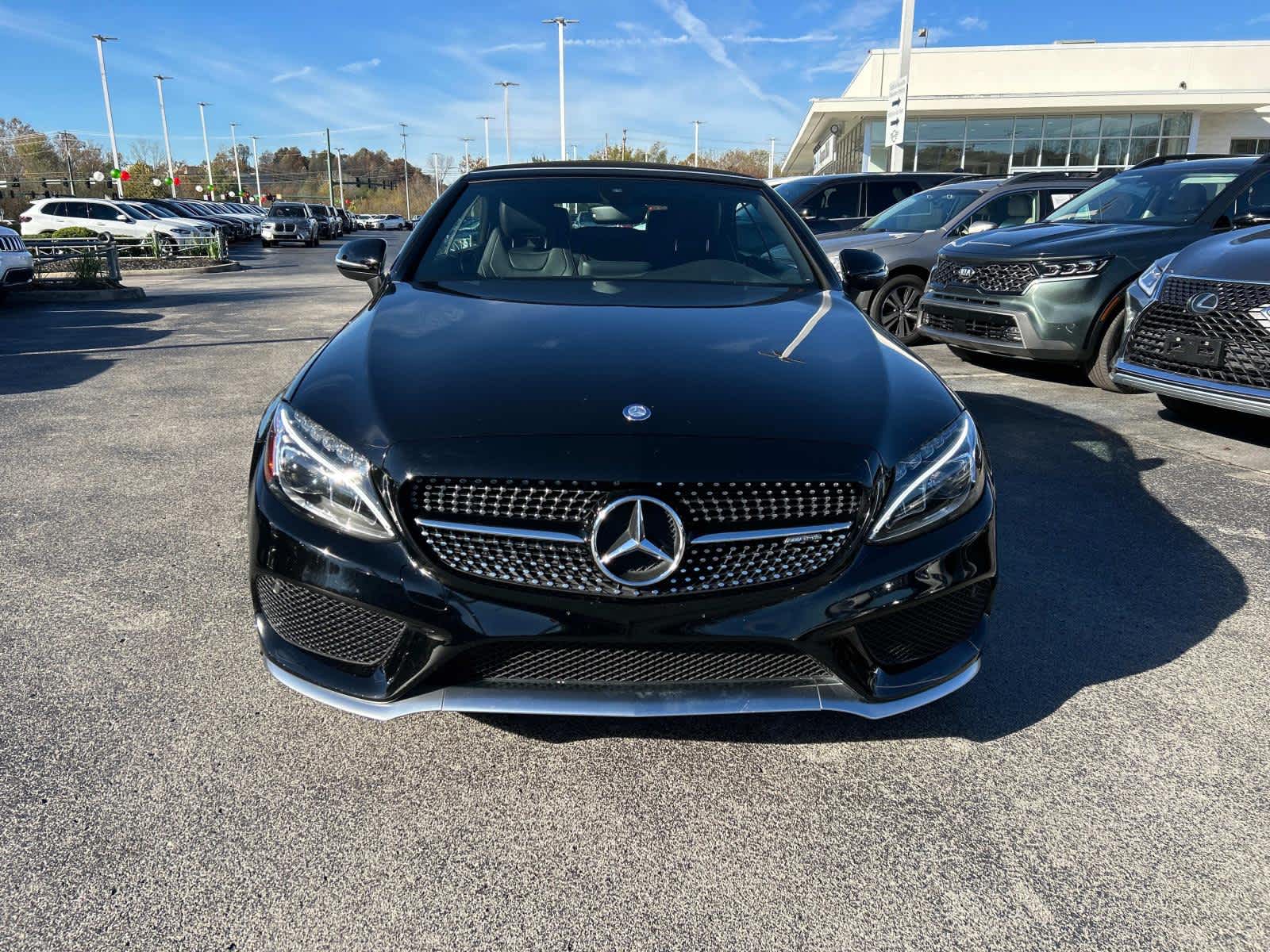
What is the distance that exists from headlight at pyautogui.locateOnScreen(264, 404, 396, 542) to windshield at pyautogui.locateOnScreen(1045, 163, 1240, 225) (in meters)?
6.99

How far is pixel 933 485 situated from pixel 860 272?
5.34ft

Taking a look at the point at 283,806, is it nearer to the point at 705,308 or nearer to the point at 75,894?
the point at 75,894

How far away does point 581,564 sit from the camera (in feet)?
6.57

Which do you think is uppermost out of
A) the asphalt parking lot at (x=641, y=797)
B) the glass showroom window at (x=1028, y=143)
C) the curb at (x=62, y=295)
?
the glass showroom window at (x=1028, y=143)

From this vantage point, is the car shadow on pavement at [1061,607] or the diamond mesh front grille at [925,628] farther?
the car shadow on pavement at [1061,607]

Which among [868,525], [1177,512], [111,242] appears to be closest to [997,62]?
[111,242]

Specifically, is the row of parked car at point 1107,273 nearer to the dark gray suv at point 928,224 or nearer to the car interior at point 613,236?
the dark gray suv at point 928,224

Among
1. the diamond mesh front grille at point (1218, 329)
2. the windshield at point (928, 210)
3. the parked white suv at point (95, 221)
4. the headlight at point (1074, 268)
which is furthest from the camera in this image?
the parked white suv at point (95, 221)

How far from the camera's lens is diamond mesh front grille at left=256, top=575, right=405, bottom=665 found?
2.08 m

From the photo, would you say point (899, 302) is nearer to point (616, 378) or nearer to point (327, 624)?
point (616, 378)

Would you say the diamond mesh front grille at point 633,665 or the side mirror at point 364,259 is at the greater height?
the side mirror at point 364,259

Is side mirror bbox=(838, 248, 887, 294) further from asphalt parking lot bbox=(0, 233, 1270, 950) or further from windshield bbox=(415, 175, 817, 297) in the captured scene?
asphalt parking lot bbox=(0, 233, 1270, 950)

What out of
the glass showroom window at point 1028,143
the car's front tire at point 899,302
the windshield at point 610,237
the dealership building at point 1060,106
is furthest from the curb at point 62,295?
the glass showroom window at point 1028,143

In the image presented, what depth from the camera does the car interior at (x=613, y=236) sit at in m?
3.49
